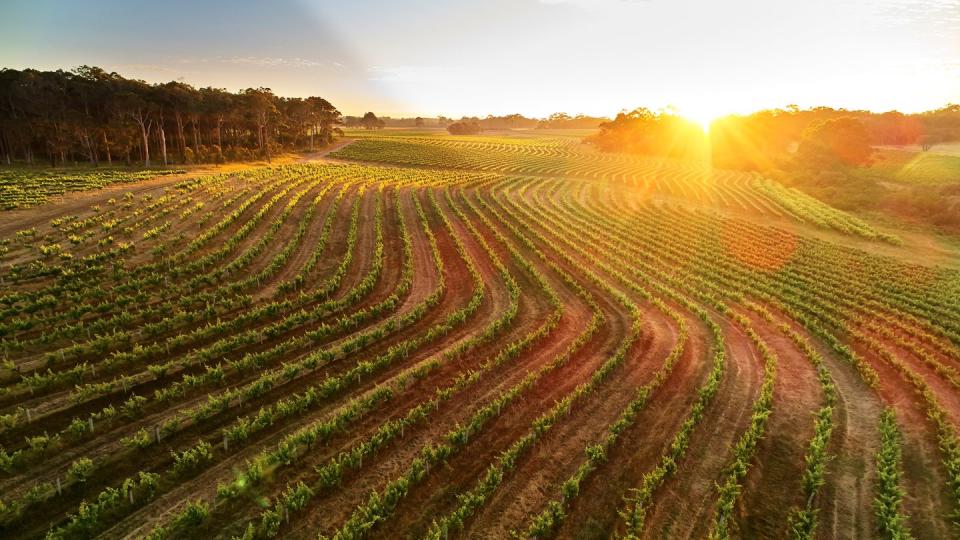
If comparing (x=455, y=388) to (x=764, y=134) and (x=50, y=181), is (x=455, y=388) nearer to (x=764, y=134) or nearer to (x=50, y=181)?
(x=50, y=181)

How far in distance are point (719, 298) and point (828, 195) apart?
6167 centimetres

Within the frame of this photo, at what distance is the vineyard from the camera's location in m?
12.9

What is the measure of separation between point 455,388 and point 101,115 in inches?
3342

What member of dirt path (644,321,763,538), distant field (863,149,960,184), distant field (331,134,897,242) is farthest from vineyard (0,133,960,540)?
distant field (863,149,960,184)

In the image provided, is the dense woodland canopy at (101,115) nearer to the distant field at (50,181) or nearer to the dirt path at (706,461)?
the distant field at (50,181)

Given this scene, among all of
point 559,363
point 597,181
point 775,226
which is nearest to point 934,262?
point 775,226

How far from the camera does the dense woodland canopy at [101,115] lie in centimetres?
6606

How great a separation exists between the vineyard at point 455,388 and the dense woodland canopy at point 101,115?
39535mm

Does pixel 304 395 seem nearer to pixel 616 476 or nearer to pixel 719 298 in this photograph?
pixel 616 476

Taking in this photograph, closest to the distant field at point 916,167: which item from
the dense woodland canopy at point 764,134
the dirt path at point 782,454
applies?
the dense woodland canopy at point 764,134

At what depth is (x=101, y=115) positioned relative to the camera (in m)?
72.5

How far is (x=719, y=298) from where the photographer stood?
101 feet

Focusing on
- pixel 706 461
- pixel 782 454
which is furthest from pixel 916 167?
pixel 706 461

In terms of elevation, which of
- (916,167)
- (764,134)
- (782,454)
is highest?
(764,134)
